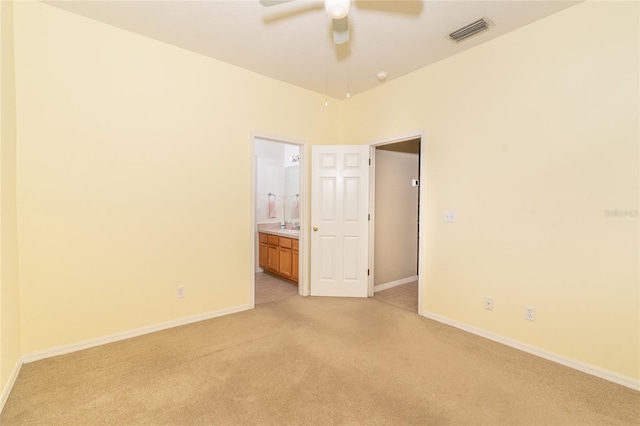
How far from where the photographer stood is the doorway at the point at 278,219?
4.15 metres

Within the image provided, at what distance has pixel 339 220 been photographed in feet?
13.4

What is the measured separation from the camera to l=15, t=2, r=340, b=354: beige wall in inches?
92.7

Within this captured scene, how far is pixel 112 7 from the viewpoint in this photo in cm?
239

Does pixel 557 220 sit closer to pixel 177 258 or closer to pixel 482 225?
pixel 482 225

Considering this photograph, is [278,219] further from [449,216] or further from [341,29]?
[341,29]

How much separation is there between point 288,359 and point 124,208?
2048 millimetres

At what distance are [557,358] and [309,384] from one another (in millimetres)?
2073

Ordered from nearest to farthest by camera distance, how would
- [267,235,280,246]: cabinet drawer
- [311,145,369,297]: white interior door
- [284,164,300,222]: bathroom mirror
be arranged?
[311,145,369,297]: white interior door
[267,235,280,246]: cabinet drawer
[284,164,300,222]: bathroom mirror

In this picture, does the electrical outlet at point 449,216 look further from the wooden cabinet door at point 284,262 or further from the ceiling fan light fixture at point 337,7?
the wooden cabinet door at point 284,262

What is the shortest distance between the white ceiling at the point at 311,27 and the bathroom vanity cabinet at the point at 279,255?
2.51m

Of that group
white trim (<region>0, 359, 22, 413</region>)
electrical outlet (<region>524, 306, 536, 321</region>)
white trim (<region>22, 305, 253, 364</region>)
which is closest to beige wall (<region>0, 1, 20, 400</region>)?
white trim (<region>0, 359, 22, 413</region>)

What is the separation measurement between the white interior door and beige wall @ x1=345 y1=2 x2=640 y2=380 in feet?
3.00

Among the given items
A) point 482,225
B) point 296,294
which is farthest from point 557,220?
point 296,294

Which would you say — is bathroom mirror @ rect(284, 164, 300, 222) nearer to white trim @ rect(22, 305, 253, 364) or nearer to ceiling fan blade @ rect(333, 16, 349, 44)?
white trim @ rect(22, 305, 253, 364)
